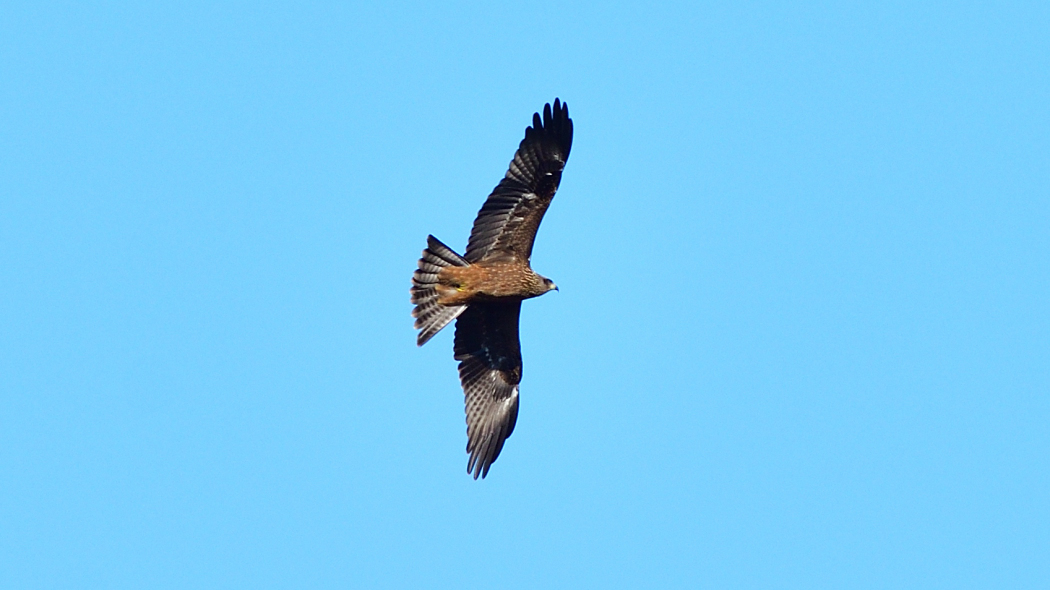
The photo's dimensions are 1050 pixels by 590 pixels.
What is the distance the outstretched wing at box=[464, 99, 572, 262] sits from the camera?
1700 centimetres

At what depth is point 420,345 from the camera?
16922 millimetres

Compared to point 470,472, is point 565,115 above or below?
above

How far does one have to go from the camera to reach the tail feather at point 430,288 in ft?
55.2

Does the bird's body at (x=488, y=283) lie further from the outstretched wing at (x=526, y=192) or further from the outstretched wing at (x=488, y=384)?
the outstretched wing at (x=488, y=384)

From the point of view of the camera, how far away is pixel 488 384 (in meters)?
17.9

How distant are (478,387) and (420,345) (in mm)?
1197

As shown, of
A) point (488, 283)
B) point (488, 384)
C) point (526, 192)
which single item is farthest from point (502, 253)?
point (488, 384)

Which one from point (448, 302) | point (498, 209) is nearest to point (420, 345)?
point (448, 302)

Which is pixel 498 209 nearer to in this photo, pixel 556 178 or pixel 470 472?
pixel 556 178

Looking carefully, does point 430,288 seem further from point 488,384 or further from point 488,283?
point 488,384

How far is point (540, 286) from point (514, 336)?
37.8 inches

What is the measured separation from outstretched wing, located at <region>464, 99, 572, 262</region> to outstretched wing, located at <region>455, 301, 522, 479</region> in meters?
0.96

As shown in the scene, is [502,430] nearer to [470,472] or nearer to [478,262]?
[470,472]

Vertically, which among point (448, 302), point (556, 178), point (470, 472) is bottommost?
point (470, 472)
